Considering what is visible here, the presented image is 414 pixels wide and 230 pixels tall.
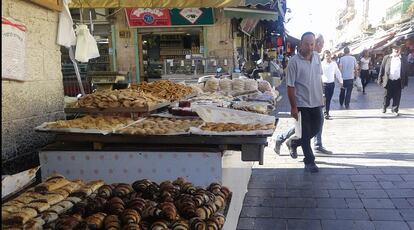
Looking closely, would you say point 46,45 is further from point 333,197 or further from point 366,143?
point 366,143

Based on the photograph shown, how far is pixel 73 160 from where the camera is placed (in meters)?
3.57

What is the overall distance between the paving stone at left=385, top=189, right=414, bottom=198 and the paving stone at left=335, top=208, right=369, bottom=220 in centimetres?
72

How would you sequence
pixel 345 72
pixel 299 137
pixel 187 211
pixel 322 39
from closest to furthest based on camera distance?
1. pixel 187 211
2. pixel 299 137
3. pixel 322 39
4. pixel 345 72

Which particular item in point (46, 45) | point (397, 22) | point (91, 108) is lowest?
point (91, 108)

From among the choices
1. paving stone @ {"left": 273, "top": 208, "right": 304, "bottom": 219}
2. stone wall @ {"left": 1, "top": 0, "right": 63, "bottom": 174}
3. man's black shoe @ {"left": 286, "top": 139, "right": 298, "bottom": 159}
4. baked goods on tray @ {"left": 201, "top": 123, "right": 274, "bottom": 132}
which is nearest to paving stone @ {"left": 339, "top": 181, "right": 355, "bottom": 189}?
paving stone @ {"left": 273, "top": 208, "right": 304, "bottom": 219}

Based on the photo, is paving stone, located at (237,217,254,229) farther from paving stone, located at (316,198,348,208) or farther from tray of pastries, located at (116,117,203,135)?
tray of pastries, located at (116,117,203,135)

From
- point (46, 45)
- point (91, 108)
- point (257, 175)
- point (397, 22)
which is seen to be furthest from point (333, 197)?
point (397, 22)

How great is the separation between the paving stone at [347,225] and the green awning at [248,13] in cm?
911

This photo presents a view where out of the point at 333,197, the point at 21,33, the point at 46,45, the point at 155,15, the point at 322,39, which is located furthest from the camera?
the point at 155,15

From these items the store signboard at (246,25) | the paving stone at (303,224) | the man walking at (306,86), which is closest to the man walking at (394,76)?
the store signboard at (246,25)

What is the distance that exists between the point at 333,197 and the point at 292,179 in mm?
866

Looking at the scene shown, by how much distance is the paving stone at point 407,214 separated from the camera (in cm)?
434

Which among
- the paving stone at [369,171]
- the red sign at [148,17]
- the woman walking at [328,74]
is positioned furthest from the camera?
the red sign at [148,17]

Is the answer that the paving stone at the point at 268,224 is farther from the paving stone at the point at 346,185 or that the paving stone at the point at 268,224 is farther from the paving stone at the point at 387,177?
the paving stone at the point at 387,177
